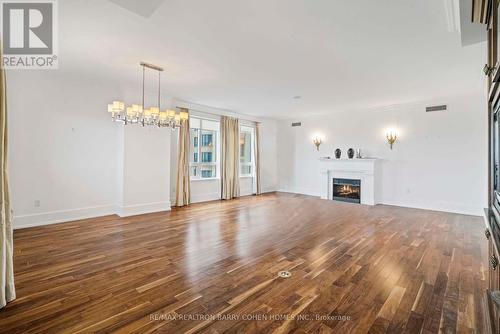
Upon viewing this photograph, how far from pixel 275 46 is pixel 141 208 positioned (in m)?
4.52

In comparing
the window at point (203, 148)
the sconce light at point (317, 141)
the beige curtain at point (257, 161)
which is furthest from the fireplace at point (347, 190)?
the window at point (203, 148)

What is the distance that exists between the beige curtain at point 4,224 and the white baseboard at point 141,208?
3086 millimetres

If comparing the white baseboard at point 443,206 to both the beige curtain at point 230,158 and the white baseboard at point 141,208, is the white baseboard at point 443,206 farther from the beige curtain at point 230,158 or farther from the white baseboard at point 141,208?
the white baseboard at point 141,208

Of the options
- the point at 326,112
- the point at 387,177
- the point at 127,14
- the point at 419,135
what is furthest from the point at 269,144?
the point at 127,14

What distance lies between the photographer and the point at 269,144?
30.6ft

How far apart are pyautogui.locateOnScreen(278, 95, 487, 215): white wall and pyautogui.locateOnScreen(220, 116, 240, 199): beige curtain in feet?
9.59

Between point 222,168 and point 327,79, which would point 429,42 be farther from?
point 222,168

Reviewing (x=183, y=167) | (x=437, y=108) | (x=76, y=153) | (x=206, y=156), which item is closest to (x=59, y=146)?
(x=76, y=153)

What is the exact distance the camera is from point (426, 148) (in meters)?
6.11

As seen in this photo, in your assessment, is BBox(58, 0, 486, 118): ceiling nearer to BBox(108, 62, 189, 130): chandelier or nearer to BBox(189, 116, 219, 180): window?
BBox(108, 62, 189, 130): chandelier

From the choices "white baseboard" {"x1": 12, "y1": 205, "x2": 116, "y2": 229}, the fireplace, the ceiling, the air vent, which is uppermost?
the ceiling

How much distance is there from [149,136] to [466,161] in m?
7.60

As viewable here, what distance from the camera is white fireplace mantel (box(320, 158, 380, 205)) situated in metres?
6.77

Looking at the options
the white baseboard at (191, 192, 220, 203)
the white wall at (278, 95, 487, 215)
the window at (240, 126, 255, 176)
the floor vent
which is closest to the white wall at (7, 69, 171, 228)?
the white baseboard at (191, 192, 220, 203)
